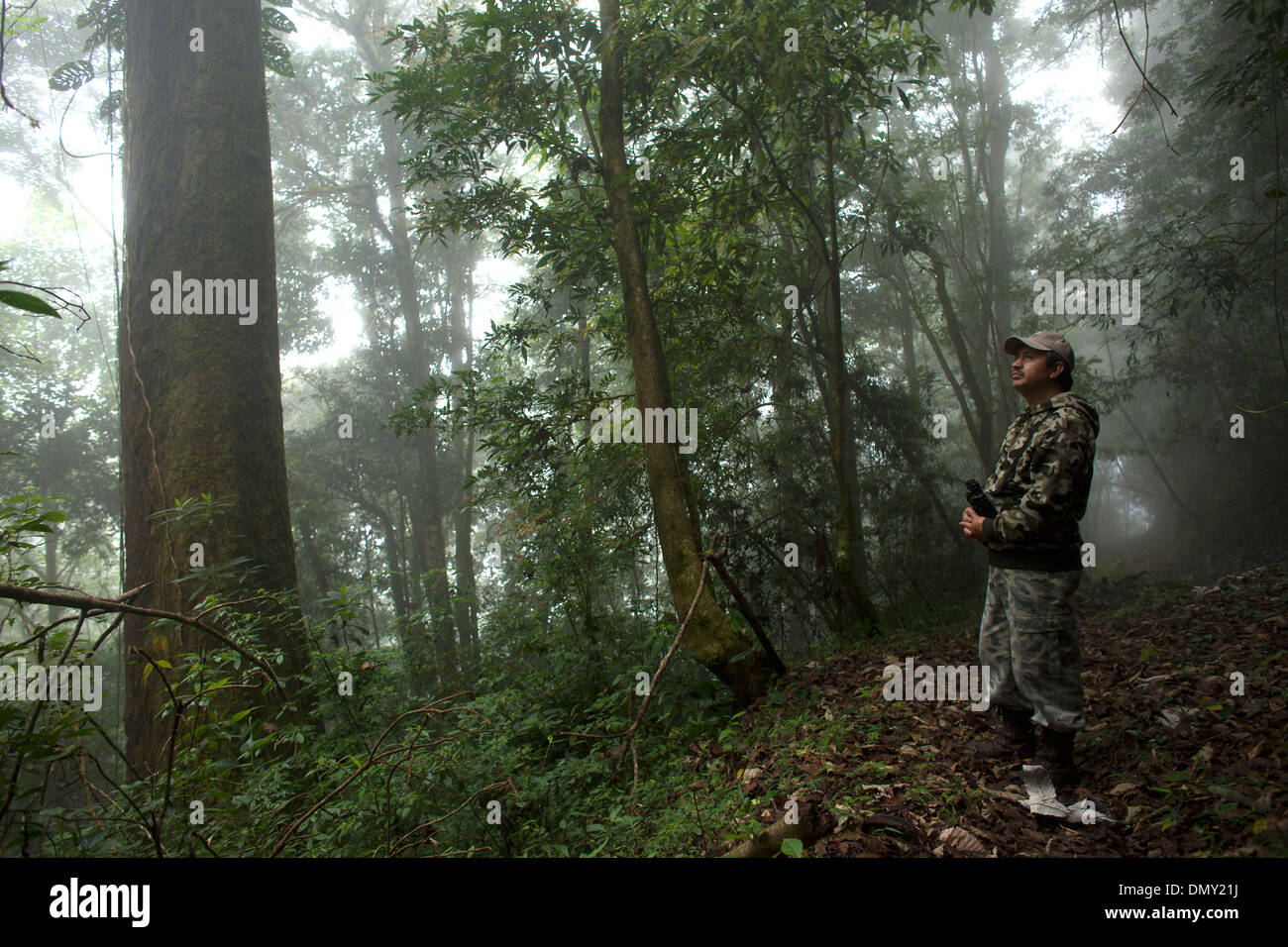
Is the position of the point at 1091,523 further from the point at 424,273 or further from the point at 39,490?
the point at 39,490

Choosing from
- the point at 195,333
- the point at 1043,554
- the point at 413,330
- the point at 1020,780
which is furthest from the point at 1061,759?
the point at 413,330

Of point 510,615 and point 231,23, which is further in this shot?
point 510,615

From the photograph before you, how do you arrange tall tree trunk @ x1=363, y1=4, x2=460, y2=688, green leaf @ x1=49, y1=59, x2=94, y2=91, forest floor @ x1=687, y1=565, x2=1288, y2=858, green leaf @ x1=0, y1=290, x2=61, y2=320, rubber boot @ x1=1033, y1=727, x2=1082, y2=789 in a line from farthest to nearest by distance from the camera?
tall tree trunk @ x1=363, y1=4, x2=460, y2=688, green leaf @ x1=49, y1=59, x2=94, y2=91, rubber boot @ x1=1033, y1=727, x2=1082, y2=789, forest floor @ x1=687, y1=565, x2=1288, y2=858, green leaf @ x1=0, y1=290, x2=61, y2=320

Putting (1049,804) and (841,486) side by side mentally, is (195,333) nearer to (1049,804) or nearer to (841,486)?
(841,486)

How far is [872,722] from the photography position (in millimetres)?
4012

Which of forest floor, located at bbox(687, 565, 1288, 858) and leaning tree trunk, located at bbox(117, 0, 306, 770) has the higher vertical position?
leaning tree trunk, located at bbox(117, 0, 306, 770)

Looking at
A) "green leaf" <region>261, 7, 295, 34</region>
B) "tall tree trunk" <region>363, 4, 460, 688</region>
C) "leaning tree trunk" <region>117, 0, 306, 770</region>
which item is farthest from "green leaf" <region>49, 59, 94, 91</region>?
"tall tree trunk" <region>363, 4, 460, 688</region>

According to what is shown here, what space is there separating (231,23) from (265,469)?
4.05 meters

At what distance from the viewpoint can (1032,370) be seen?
3166 mm

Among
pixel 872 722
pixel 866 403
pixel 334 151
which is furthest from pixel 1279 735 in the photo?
pixel 334 151

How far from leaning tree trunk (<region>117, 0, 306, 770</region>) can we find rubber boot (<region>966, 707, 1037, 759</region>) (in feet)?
14.6

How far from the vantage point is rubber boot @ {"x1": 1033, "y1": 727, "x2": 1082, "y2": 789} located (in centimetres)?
287

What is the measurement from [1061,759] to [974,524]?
1097 millimetres

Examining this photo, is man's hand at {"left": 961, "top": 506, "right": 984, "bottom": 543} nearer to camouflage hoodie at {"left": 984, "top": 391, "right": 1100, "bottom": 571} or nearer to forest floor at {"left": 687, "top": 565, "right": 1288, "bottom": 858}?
camouflage hoodie at {"left": 984, "top": 391, "right": 1100, "bottom": 571}
